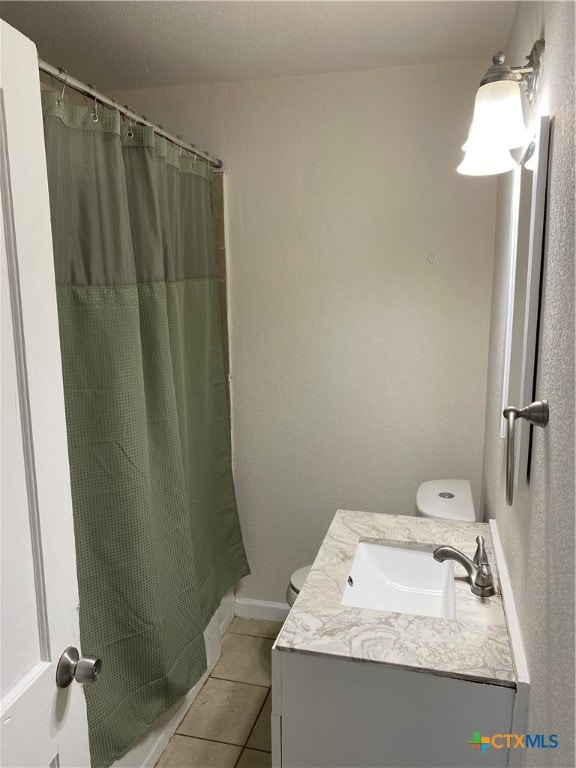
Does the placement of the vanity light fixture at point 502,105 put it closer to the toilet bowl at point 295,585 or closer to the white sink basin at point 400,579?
the white sink basin at point 400,579

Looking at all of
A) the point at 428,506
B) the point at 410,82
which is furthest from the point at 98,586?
the point at 410,82

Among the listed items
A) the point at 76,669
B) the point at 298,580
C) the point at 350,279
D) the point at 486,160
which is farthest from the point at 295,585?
the point at 486,160

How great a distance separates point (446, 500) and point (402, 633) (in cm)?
88

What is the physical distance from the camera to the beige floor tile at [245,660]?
2.45 metres

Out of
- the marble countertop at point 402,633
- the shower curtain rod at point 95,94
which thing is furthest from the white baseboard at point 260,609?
the shower curtain rod at point 95,94

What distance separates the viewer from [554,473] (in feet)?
3.05

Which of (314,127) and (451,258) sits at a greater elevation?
(314,127)

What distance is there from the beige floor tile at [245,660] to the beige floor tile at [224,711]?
45mm

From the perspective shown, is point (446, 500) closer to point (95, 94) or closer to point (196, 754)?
point (196, 754)

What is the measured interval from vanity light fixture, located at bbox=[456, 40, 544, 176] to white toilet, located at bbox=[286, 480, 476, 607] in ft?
3.90

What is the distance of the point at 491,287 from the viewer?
91.0 inches

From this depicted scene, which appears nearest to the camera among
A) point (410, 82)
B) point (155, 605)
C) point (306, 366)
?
point (155, 605)

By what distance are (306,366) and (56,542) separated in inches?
65.5

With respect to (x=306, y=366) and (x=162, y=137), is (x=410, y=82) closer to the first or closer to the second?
(x=162, y=137)
